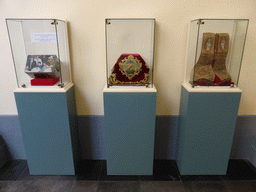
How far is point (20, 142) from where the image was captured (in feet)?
8.14

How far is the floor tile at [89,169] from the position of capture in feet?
7.36

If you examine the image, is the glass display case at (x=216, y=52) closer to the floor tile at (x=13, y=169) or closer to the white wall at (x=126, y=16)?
the white wall at (x=126, y=16)

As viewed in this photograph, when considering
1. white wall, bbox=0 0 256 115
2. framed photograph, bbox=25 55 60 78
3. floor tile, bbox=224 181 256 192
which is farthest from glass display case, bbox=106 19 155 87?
floor tile, bbox=224 181 256 192

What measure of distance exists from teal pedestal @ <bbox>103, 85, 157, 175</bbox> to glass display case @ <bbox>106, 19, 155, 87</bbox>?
15 cm

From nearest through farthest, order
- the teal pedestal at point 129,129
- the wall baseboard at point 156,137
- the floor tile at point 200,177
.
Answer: the teal pedestal at point 129,129 → the floor tile at point 200,177 → the wall baseboard at point 156,137

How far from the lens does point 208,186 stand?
83.1 inches

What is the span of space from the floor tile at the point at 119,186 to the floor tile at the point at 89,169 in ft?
0.47

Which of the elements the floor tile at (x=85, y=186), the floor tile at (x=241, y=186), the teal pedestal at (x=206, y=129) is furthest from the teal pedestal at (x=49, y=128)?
the floor tile at (x=241, y=186)

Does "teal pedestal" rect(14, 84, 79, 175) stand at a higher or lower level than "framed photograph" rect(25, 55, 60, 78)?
lower

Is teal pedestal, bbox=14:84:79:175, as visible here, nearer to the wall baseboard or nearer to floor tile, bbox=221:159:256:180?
the wall baseboard

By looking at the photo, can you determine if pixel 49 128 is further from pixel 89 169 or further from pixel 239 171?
pixel 239 171

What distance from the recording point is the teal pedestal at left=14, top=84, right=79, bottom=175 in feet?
6.43

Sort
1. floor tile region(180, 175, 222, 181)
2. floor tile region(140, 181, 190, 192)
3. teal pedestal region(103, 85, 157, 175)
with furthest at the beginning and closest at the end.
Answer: floor tile region(180, 175, 222, 181)
floor tile region(140, 181, 190, 192)
teal pedestal region(103, 85, 157, 175)

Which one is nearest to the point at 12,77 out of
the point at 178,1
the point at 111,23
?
the point at 111,23
